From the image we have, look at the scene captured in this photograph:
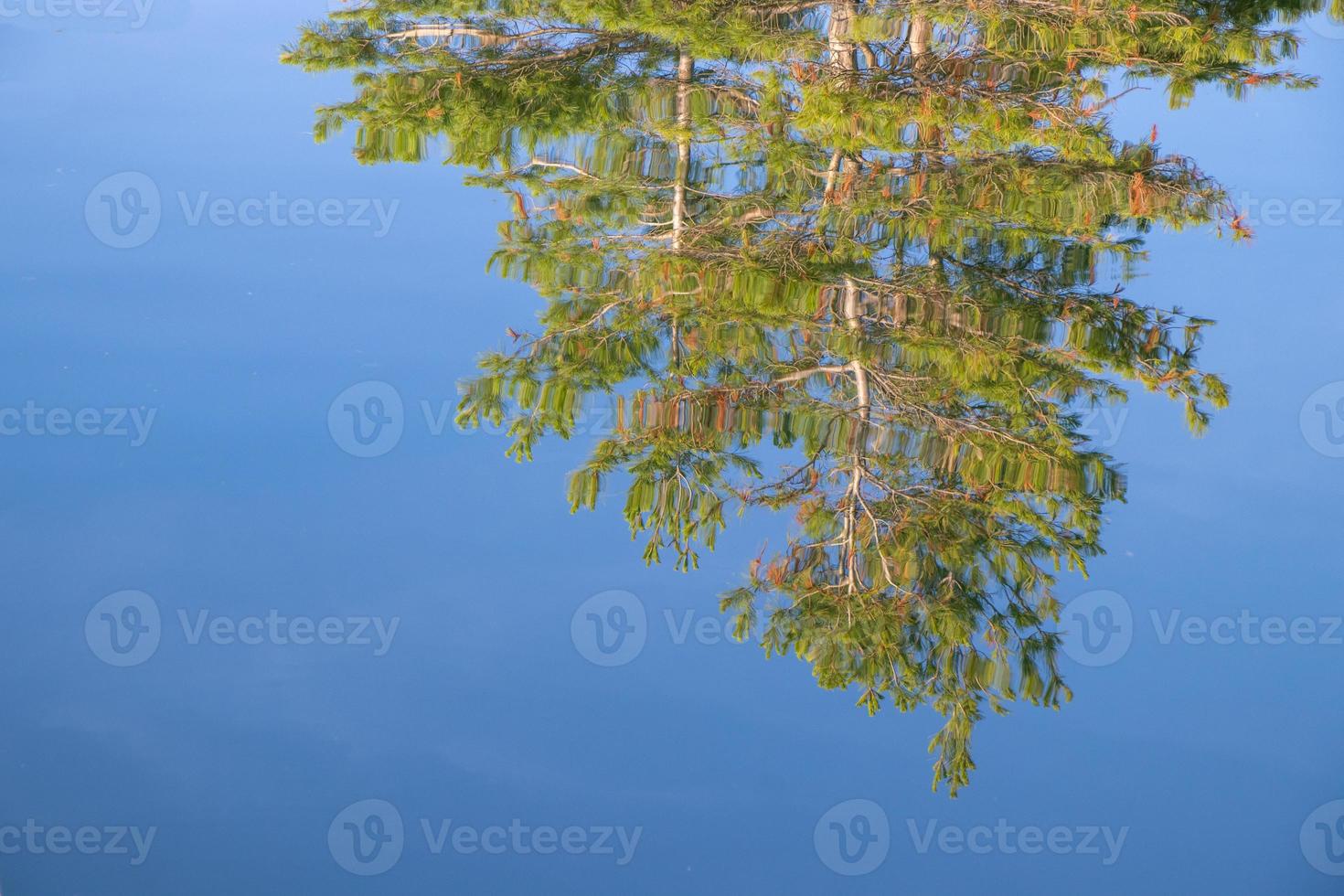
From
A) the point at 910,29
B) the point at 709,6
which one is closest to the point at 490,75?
the point at 709,6

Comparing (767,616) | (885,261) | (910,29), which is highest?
(910,29)

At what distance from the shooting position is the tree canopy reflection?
332cm

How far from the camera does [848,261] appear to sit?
4.10 metres

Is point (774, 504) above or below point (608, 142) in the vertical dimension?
below

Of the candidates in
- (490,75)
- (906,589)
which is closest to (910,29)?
(490,75)

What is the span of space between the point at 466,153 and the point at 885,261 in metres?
1.57

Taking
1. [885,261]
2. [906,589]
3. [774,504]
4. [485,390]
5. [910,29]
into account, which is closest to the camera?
[906,589]

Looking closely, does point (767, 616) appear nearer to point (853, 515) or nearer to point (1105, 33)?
point (853, 515)

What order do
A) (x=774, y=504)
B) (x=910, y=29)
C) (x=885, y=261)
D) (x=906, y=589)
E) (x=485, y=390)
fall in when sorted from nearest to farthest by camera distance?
(x=906, y=589)
(x=774, y=504)
(x=485, y=390)
(x=885, y=261)
(x=910, y=29)

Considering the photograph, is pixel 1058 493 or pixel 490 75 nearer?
pixel 1058 493

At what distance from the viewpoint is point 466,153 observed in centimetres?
467

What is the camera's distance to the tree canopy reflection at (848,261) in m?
3.32

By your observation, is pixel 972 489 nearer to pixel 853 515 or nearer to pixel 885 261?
pixel 853 515

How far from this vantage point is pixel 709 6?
4.57 m
